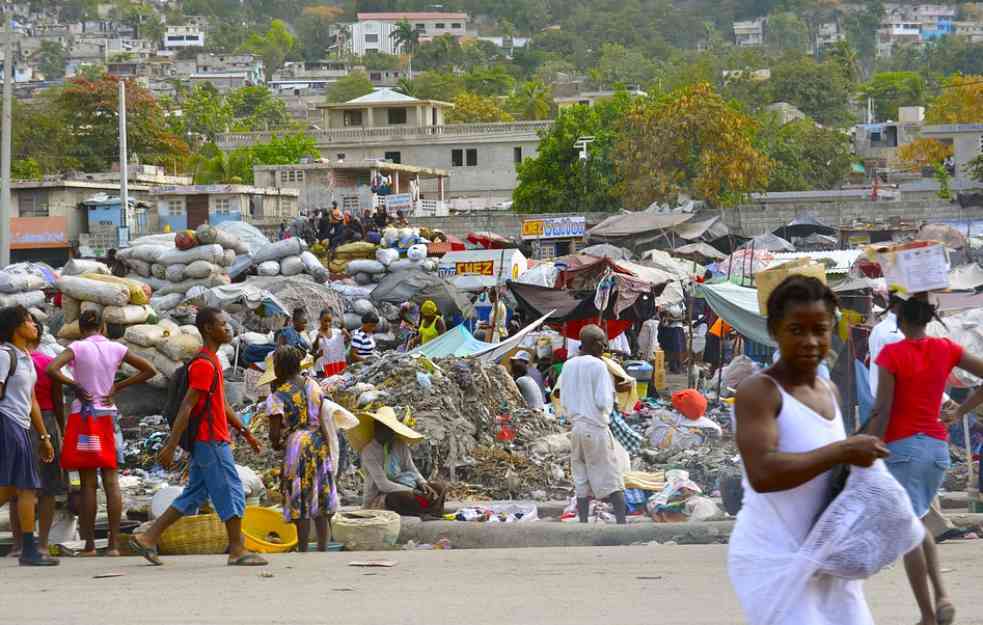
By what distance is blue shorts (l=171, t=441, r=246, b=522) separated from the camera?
7852 mm

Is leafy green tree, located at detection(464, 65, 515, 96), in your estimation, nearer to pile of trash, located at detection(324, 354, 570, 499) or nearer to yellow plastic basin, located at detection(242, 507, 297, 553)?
pile of trash, located at detection(324, 354, 570, 499)

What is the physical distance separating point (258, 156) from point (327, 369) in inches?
2268

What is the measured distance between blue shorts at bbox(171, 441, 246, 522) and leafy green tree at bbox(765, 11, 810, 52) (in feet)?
608

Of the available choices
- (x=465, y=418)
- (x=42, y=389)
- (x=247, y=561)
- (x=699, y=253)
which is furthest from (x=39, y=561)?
(x=699, y=253)

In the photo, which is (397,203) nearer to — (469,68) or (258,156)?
(258,156)

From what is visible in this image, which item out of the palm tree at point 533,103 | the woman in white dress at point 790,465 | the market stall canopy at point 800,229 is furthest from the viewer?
the palm tree at point 533,103

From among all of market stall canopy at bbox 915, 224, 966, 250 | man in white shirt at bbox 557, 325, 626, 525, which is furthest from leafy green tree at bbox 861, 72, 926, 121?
man in white shirt at bbox 557, 325, 626, 525

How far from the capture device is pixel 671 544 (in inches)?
354

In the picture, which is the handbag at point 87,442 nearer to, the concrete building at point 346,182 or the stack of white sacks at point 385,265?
the stack of white sacks at point 385,265

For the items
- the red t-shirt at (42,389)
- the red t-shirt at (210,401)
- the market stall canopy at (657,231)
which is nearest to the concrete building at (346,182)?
the market stall canopy at (657,231)

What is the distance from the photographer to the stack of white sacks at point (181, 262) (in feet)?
73.9

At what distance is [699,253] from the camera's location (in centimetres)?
2881

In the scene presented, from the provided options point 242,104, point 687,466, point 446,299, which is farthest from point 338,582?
point 242,104

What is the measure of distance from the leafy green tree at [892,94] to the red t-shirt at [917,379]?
372ft
